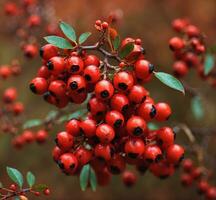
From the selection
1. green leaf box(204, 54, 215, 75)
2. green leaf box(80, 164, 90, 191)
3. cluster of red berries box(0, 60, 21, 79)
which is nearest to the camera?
green leaf box(80, 164, 90, 191)

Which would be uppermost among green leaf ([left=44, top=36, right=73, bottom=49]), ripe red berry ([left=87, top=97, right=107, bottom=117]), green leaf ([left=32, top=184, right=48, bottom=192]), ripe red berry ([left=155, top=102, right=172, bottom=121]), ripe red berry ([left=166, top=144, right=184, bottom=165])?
green leaf ([left=44, top=36, right=73, bottom=49])

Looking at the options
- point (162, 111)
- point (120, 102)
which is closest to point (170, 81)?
point (162, 111)

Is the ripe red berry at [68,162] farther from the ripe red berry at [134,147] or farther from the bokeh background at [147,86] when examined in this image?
the bokeh background at [147,86]

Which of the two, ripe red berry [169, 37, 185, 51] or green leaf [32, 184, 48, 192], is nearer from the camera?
green leaf [32, 184, 48, 192]

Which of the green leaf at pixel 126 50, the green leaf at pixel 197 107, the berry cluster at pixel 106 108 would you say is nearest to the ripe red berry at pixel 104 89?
the berry cluster at pixel 106 108

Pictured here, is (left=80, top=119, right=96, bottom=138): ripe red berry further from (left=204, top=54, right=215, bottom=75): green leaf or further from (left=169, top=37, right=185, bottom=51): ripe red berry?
(left=204, top=54, right=215, bottom=75): green leaf

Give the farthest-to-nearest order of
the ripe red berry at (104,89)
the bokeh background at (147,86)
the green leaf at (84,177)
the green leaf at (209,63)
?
1. the bokeh background at (147,86)
2. the green leaf at (209,63)
3. the green leaf at (84,177)
4. the ripe red berry at (104,89)

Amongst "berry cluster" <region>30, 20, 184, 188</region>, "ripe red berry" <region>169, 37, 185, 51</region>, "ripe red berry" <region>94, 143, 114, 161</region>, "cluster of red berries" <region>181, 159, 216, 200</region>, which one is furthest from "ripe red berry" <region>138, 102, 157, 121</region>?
"cluster of red berries" <region>181, 159, 216, 200</region>
